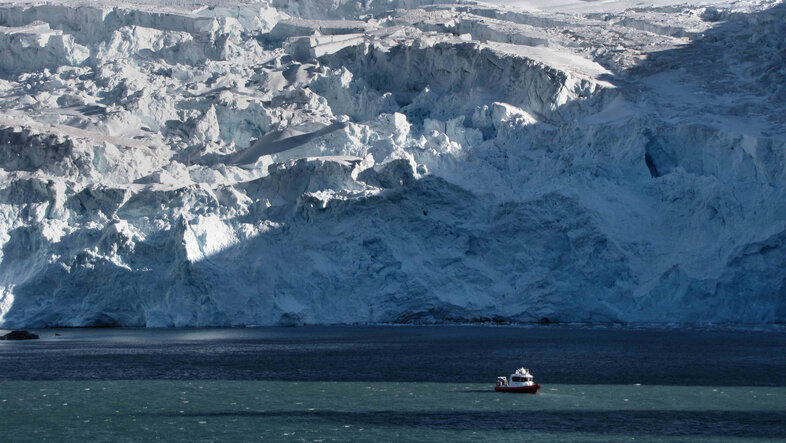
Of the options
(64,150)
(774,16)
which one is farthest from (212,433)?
(774,16)

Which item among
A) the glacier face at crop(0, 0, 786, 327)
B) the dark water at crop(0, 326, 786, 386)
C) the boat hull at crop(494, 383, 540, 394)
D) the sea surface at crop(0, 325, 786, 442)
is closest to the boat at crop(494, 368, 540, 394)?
the boat hull at crop(494, 383, 540, 394)

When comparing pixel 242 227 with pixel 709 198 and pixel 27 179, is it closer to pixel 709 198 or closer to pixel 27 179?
pixel 27 179

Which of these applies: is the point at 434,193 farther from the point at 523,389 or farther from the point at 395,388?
the point at 523,389

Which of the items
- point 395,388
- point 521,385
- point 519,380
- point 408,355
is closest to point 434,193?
point 408,355

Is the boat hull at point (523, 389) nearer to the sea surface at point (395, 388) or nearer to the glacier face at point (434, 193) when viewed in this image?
the sea surface at point (395, 388)

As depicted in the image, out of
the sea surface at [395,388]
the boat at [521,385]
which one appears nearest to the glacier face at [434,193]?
the sea surface at [395,388]
